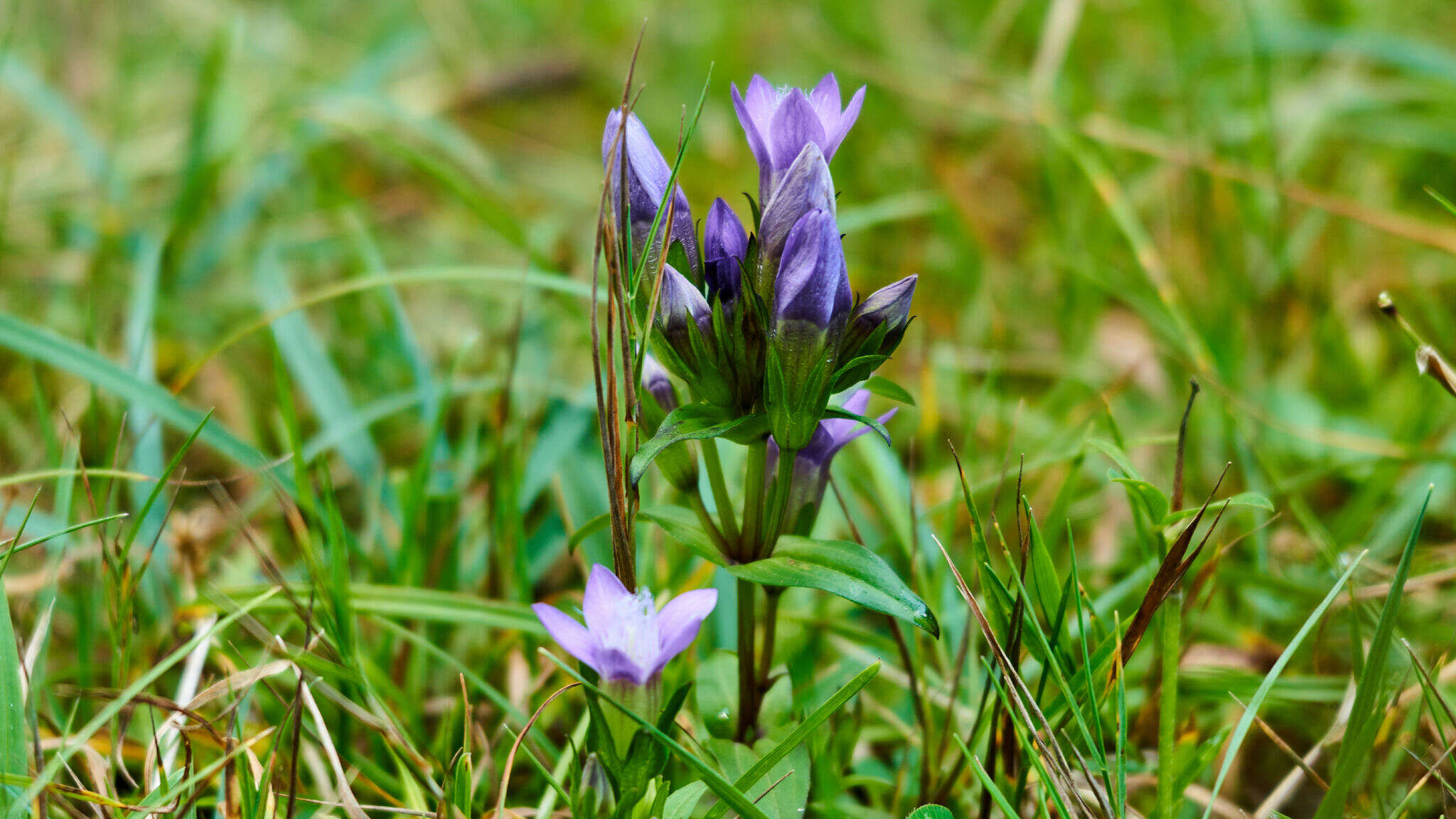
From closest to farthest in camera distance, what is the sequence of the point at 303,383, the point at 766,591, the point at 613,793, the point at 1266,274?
the point at 613,793 < the point at 766,591 < the point at 303,383 < the point at 1266,274

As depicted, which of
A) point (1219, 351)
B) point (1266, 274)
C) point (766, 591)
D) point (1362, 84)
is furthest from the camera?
point (1362, 84)

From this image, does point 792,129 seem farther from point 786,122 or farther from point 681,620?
point 681,620

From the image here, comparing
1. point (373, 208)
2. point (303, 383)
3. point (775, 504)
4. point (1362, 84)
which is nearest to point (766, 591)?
point (775, 504)

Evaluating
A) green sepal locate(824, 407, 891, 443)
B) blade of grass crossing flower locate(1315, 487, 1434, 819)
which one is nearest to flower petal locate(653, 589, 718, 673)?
green sepal locate(824, 407, 891, 443)

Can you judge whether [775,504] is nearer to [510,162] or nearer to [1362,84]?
[510,162]

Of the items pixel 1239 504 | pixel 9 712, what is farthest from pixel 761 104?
pixel 9 712

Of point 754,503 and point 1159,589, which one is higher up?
point 754,503

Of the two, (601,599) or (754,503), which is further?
(754,503)

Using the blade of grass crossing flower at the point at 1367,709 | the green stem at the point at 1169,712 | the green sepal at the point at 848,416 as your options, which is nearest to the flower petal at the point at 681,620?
the green sepal at the point at 848,416

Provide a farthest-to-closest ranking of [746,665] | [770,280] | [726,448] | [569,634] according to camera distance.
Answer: [726,448] → [746,665] → [770,280] → [569,634]
